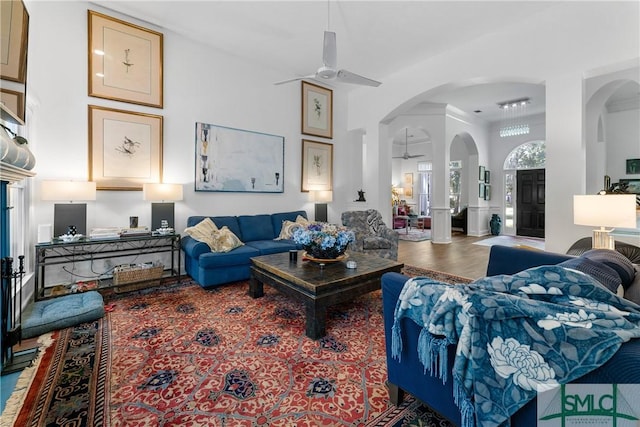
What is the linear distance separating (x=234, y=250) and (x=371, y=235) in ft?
7.62

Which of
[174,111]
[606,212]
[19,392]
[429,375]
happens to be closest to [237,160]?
[174,111]

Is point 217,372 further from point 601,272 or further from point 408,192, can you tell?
point 408,192

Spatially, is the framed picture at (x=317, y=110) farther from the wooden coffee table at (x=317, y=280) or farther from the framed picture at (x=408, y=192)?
the framed picture at (x=408, y=192)

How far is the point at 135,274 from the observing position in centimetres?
342

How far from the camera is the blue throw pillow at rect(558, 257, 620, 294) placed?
1297 millimetres

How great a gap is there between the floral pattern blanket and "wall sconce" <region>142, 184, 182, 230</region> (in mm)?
3611

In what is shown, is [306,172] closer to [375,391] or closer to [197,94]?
[197,94]

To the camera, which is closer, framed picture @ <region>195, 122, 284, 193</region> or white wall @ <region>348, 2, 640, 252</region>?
white wall @ <region>348, 2, 640, 252</region>

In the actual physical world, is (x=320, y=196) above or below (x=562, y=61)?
below

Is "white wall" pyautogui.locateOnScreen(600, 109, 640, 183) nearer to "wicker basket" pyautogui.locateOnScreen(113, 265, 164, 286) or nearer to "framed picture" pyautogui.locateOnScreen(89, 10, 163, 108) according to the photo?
"wicker basket" pyautogui.locateOnScreen(113, 265, 164, 286)

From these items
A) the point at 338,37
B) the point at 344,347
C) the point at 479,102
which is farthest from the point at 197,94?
the point at 479,102

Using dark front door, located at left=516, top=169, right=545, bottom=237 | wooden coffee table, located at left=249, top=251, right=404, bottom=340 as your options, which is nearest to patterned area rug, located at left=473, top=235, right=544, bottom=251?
dark front door, located at left=516, top=169, right=545, bottom=237

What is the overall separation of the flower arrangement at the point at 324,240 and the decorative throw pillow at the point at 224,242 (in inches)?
47.6

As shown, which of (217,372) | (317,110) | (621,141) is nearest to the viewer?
(217,372)
